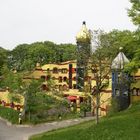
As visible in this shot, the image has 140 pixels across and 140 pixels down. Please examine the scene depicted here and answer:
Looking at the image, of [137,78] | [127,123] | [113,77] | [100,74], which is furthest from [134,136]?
[137,78]

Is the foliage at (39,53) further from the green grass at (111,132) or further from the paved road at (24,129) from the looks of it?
the green grass at (111,132)

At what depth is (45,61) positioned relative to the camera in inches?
3807

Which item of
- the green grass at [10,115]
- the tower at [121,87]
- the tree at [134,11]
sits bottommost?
the green grass at [10,115]

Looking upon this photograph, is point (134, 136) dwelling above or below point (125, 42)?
below

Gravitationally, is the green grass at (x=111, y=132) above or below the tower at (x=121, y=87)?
below

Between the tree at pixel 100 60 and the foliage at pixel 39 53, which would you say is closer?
the tree at pixel 100 60

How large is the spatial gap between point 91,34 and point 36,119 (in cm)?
1712

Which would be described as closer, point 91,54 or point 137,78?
point 91,54

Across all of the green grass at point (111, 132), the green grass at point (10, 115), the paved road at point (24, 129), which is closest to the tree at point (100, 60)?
the green grass at point (111, 132)

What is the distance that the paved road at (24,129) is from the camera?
37.5 m

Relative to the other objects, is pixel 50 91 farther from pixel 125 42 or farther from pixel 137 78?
pixel 125 42

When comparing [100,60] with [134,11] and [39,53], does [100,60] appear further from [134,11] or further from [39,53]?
[39,53]

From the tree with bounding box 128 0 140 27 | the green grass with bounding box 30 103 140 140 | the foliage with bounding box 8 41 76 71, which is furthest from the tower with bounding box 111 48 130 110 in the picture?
the foliage with bounding box 8 41 76 71

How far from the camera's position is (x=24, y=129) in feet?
140
